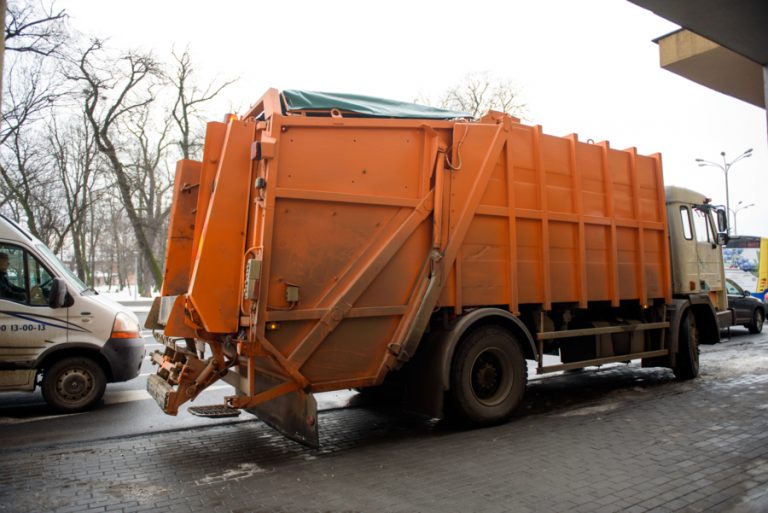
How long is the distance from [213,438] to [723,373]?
28.7 feet

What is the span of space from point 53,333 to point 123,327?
0.81 meters

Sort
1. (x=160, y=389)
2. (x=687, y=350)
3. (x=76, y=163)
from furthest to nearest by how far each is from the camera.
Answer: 1. (x=76, y=163)
2. (x=687, y=350)
3. (x=160, y=389)

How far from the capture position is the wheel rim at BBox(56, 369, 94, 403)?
22.7 ft

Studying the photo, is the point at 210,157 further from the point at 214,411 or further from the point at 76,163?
the point at 76,163

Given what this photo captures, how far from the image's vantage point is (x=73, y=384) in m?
6.97

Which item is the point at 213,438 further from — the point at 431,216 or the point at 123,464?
the point at 431,216

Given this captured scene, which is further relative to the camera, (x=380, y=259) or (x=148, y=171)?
(x=148, y=171)

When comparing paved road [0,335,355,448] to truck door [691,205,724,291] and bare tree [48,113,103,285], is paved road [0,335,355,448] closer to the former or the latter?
truck door [691,205,724,291]

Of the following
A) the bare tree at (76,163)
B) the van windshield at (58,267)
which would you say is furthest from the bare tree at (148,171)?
the van windshield at (58,267)

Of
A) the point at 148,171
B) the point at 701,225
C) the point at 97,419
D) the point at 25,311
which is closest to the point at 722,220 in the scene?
the point at 701,225

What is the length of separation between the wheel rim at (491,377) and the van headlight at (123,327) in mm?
4636

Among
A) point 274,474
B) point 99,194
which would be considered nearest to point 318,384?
point 274,474

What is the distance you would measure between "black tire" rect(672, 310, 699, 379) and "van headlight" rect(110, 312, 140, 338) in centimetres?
819

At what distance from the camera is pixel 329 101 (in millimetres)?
5488
